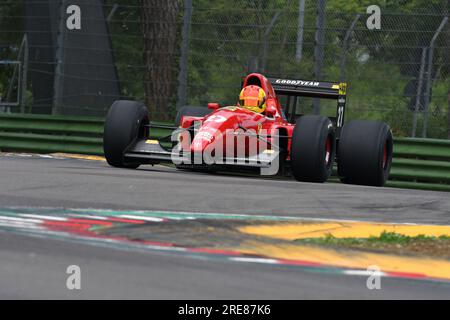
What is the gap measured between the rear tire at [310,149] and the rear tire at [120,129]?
2.22 meters

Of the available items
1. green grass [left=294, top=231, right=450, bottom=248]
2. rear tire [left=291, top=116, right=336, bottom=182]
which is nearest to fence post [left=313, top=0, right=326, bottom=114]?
rear tire [left=291, top=116, right=336, bottom=182]

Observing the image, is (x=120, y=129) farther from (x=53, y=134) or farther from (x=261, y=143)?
(x=53, y=134)

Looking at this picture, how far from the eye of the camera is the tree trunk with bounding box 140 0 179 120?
18734mm

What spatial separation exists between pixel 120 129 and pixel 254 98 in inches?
71.7

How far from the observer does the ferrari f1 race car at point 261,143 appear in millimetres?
13617

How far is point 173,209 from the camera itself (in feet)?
31.8

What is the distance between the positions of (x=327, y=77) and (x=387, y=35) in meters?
1.15

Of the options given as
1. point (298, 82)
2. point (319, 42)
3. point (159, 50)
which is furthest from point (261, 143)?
point (159, 50)

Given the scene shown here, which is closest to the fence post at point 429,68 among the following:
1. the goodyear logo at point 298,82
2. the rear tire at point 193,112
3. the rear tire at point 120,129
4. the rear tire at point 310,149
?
the goodyear logo at point 298,82

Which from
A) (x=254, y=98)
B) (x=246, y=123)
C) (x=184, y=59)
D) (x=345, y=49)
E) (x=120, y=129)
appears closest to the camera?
(x=246, y=123)

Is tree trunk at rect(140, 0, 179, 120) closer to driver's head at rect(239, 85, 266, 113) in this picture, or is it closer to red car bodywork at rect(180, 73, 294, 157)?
red car bodywork at rect(180, 73, 294, 157)

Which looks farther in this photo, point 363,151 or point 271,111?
point 271,111

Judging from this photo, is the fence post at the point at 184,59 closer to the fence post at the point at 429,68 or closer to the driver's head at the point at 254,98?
the driver's head at the point at 254,98

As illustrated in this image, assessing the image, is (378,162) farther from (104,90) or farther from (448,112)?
(104,90)
